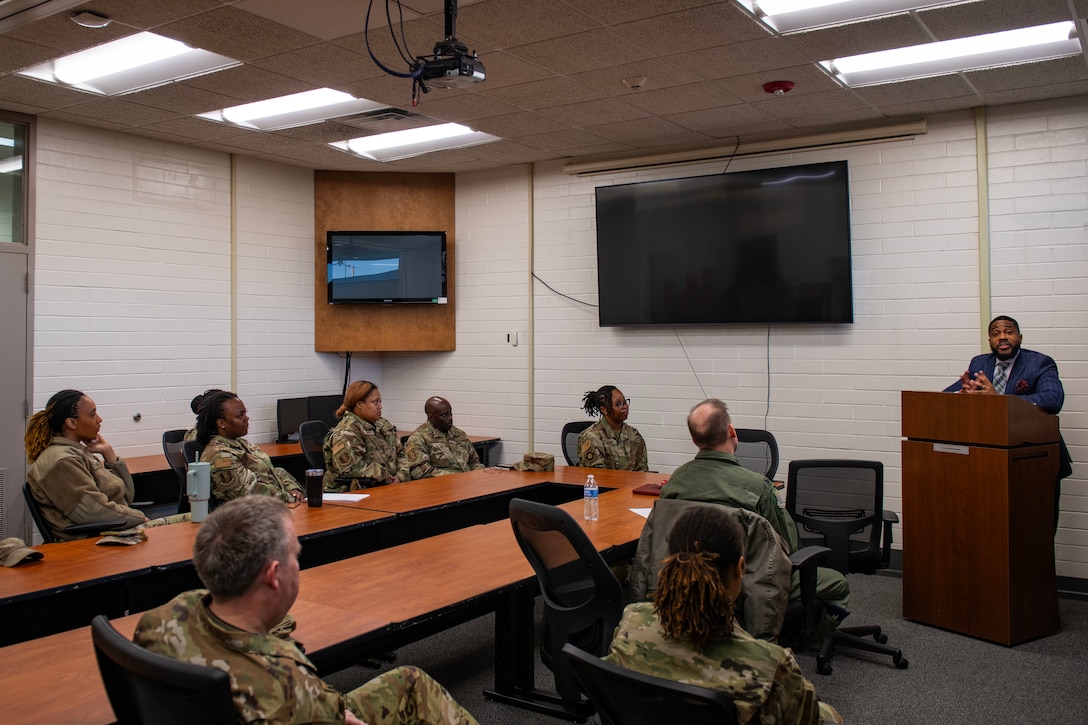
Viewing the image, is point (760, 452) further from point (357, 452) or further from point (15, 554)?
point (15, 554)

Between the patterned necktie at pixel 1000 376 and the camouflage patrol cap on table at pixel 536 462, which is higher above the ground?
the patterned necktie at pixel 1000 376

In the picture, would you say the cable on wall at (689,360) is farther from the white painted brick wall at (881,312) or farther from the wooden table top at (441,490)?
the wooden table top at (441,490)

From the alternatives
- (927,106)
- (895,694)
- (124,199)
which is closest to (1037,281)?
(927,106)

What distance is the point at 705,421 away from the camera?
3150 millimetres

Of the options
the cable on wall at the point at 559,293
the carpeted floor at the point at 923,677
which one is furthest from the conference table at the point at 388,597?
the cable on wall at the point at 559,293

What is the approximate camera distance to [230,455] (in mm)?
4207

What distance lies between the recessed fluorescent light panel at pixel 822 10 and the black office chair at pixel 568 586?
2524mm

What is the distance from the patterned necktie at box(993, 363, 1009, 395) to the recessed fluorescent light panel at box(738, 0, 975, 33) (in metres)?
2.11

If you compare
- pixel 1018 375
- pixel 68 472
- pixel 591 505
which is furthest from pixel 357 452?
pixel 1018 375

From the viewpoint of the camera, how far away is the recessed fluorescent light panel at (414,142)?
6.30 m

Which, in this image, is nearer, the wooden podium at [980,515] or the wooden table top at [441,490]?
the wooden podium at [980,515]

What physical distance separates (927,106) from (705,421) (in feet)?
11.5

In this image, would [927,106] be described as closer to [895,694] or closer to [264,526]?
[895,694]

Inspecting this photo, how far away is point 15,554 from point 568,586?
1.93 m
